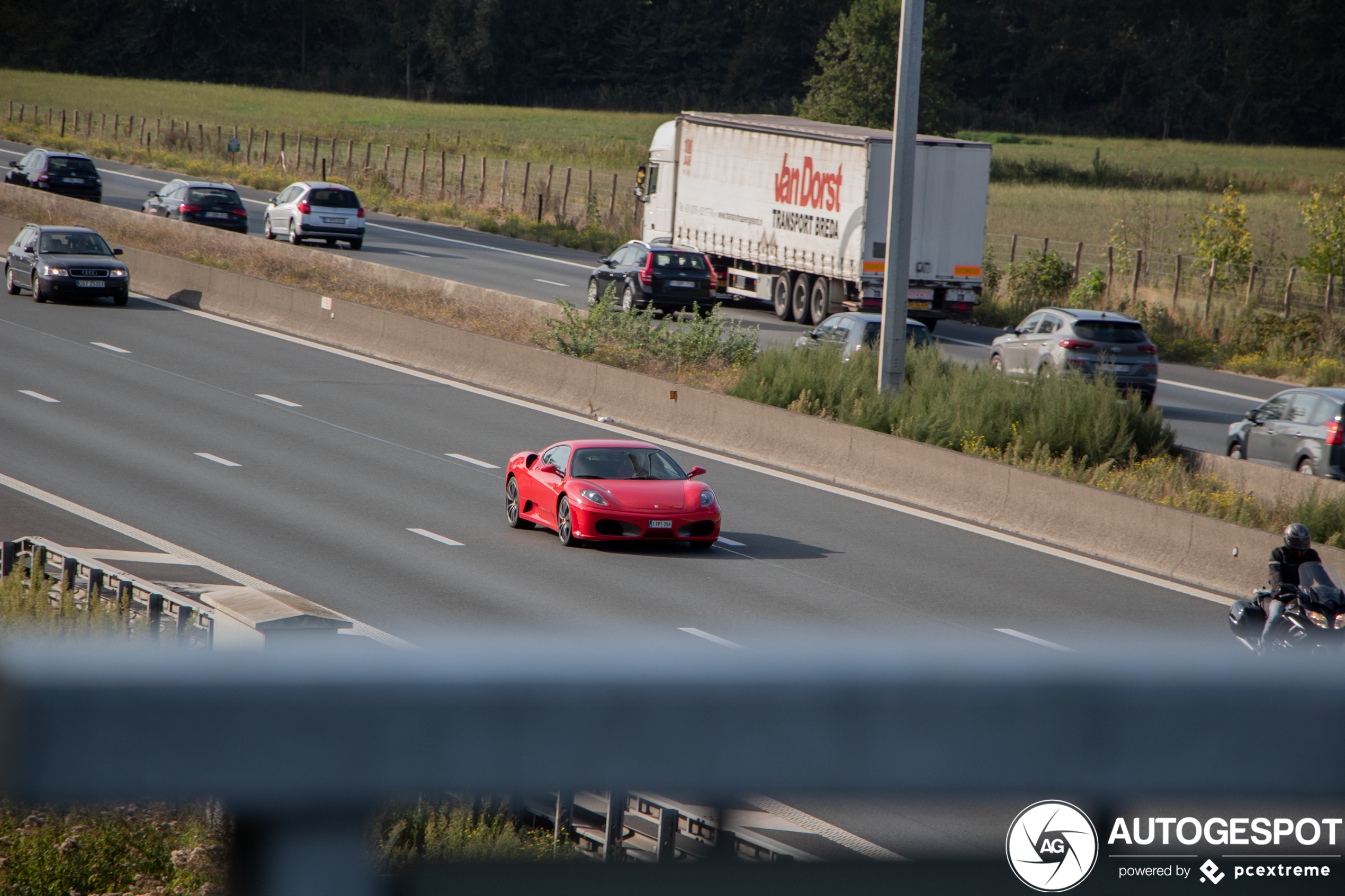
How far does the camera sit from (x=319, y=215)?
47781 mm

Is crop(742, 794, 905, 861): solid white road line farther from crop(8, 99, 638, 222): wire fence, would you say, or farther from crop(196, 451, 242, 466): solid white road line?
crop(8, 99, 638, 222): wire fence

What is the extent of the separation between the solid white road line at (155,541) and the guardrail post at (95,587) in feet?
4.91

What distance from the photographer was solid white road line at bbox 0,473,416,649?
14281mm

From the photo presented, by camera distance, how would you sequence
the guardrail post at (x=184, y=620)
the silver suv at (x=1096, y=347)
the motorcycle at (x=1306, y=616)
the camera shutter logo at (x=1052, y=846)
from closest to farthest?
1. the camera shutter logo at (x=1052, y=846)
2. the guardrail post at (x=184, y=620)
3. the motorcycle at (x=1306, y=616)
4. the silver suv at (x=1096, y=347)


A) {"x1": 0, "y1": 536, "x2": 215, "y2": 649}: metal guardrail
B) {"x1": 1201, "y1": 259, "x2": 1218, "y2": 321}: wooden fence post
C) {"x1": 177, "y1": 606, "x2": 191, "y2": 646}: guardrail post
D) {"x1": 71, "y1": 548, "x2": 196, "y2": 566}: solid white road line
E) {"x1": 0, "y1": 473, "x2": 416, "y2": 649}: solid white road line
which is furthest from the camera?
{"x1": 1201, "y1": 259, "x2": 1218, "y2": 321}: wooden fence post

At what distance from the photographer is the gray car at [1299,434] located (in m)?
21.8

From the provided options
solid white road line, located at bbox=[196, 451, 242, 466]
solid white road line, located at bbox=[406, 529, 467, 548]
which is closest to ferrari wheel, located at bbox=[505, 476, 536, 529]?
solid white road line, located at bbox=[406, 529, 467, 548]

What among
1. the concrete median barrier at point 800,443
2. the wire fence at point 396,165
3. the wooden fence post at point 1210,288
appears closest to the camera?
the concrete median barrier at point 800,443

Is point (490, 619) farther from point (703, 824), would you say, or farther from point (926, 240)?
point (926, 240)

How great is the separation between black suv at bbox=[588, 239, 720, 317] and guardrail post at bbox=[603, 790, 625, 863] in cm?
3526

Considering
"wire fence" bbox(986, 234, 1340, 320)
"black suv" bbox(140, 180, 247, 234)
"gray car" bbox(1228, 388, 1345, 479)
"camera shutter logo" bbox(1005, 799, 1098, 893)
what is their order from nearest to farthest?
1. "camera shutter logo" bbox(1005, 799, 1098, 893)
2. "gray car" bbox(1228, 388, 1345, 479)
3. "wire fence" bbox(986, 234, 1340, 320)
4. "black suv" bbox(140, 180, 247, 234)

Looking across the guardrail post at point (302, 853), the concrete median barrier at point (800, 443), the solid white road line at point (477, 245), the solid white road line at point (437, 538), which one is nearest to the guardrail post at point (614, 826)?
the guardrail post at point (302, 853)

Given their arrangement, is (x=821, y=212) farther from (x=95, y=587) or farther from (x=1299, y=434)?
(x=95, y=587)

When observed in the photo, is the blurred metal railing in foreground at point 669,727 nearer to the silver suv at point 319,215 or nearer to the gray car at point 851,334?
the gray car at point 851,334
